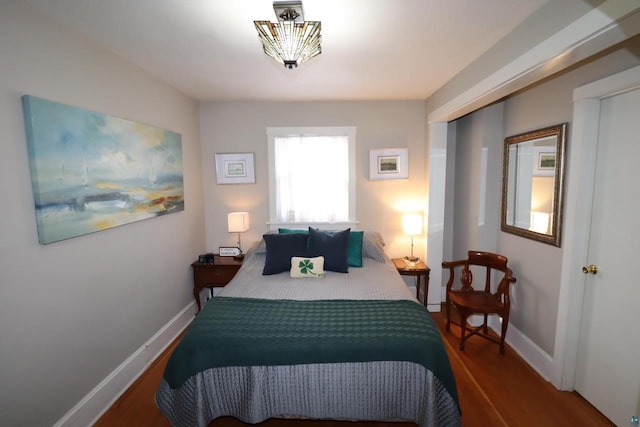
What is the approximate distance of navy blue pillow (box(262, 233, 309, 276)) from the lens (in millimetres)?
2889

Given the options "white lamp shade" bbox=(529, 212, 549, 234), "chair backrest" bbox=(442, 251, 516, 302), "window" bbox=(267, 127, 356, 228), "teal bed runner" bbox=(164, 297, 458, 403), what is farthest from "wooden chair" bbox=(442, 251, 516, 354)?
"window" bbox=(267, 127, 356, 228)

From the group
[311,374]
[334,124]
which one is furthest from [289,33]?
[334,124]

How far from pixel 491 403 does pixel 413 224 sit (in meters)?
1.84

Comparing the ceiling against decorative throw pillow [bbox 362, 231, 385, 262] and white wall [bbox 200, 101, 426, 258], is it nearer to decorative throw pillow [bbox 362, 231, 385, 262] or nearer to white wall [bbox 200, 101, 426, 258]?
white wall [bbox 200, 101, 426, 258]

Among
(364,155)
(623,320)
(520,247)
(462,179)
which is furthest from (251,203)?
(623,320)

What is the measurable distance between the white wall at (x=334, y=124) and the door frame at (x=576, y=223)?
1.61 m

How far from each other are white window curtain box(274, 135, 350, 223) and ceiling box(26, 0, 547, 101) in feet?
2.56

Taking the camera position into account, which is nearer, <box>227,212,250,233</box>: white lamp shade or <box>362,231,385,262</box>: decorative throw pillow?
<box>362,231,385,262</box>: decorative throw pillow

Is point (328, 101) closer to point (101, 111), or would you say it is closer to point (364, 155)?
point (364, 155)

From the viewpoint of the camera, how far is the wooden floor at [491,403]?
6.61 ft

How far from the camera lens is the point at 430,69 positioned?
263 cm

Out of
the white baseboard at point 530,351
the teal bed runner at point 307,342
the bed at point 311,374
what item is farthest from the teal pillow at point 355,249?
the white baseboard at point 530,351

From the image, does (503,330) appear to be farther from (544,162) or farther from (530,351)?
(544,162)

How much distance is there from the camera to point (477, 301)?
2812 millimetres
